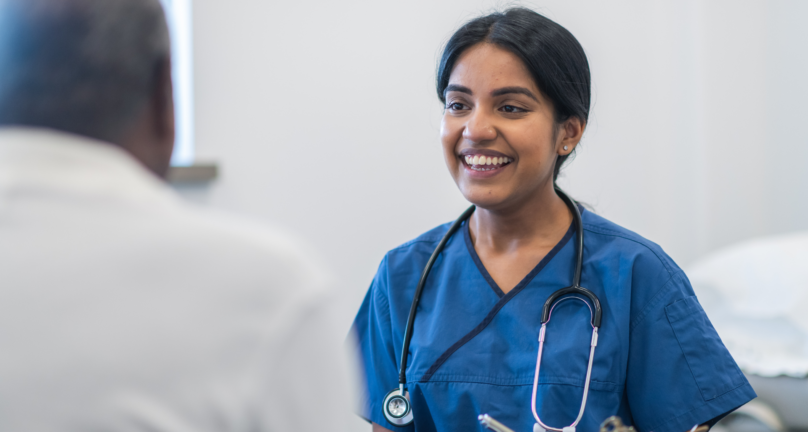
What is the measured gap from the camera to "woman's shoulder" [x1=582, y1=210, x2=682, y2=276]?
1101 millimetres

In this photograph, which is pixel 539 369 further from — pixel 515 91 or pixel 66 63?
pixel 66 63

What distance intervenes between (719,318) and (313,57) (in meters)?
1.42

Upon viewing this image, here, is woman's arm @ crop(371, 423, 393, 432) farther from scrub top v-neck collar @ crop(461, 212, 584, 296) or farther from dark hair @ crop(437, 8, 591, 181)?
dark hair @ crop(437, 8, 591, 181)

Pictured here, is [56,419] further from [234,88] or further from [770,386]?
[770,386]

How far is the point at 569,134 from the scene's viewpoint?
1.24 metres

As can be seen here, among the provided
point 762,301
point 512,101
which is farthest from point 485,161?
point 762,301

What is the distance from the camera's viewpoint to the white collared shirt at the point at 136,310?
465 mm

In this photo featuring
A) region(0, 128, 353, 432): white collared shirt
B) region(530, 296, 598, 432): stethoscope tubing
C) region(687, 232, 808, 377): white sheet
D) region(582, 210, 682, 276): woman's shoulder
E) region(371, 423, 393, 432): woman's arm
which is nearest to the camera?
region(0, 128, 353, 432): white collared shirt

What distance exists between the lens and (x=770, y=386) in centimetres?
182

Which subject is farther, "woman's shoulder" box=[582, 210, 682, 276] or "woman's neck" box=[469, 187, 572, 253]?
"woman's neck" box=[469, 187, 572, 253]

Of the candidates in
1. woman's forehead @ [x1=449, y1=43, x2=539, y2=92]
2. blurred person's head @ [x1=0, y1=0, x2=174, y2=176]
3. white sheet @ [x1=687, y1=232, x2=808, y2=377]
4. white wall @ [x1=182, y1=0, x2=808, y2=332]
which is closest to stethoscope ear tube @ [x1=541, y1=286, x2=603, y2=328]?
woman's forehead @ [x1=449, y1=43, x2=539, y2=92]

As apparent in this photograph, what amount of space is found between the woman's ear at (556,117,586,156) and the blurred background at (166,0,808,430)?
1.07 feet

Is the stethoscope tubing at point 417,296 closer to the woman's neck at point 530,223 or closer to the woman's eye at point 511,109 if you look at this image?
the woman's neck at point 530,223

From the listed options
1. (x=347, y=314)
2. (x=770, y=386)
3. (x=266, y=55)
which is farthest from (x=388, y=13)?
(x=770, y=386)
